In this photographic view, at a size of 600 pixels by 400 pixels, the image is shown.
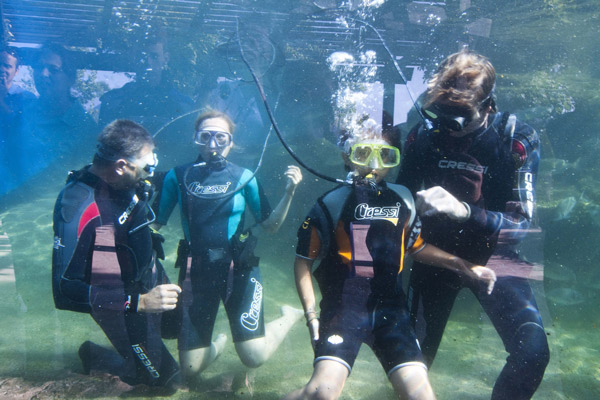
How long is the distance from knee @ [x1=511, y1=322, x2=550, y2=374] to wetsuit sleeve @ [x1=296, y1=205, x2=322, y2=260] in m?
1.60

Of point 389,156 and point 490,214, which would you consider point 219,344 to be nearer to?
point 389,156

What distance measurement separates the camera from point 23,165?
17500 mm

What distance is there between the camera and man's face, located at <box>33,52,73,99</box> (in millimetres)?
14109

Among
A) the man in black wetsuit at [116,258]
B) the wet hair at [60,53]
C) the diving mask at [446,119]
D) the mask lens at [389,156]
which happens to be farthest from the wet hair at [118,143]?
the wet hair at [60,53]

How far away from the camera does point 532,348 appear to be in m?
2.14

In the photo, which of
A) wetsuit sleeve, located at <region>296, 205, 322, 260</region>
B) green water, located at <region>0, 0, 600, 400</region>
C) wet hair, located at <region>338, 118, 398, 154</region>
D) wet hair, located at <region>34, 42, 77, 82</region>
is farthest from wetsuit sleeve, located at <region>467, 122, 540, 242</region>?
wet hair, located at <region>34, 42, 77, 82</region>

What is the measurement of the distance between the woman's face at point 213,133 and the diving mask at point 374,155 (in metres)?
1.75

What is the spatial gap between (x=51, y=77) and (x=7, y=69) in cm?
155

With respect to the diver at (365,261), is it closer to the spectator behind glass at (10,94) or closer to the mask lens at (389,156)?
the mask lens at (389,156)

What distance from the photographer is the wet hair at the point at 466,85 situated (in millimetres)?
2293

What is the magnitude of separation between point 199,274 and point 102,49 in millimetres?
16094

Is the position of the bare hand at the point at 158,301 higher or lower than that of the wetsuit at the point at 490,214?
lower

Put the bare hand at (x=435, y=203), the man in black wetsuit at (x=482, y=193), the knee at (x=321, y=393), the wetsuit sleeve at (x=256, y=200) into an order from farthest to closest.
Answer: the wetsuit sleeve at (x=256, y=200), the man in black wetsuit at (x=482, y=193), the bare hand at (x=435, y=203), the knee at (x=321, y=393)

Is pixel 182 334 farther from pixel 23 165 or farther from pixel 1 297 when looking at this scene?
pixel 23 165
